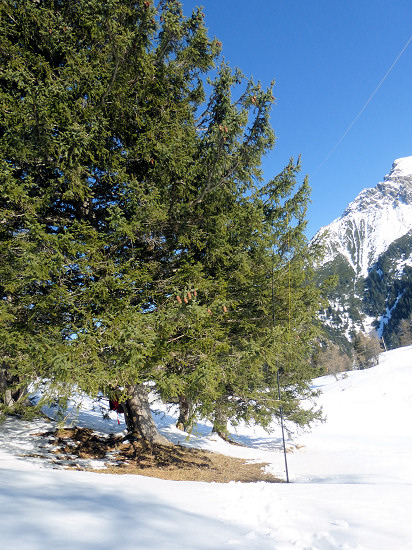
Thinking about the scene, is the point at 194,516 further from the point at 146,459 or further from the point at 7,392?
the point at 7,392

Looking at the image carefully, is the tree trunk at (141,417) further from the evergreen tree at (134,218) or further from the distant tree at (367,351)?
the distant tree at (367,351)

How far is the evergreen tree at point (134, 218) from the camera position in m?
5.76

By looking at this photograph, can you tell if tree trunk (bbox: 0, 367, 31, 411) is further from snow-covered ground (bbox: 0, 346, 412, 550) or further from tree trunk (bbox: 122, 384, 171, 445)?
tree trunk (bbox: 122, 384, 171, 445)

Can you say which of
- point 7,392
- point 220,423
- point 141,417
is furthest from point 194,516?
point 220,423

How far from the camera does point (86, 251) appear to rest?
6.09 m

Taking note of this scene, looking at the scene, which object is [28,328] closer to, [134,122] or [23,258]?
[23,258]

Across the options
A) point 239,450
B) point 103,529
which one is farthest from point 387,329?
point 103,529

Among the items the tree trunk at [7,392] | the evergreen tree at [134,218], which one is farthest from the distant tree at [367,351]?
the tree trunk at [7,392]

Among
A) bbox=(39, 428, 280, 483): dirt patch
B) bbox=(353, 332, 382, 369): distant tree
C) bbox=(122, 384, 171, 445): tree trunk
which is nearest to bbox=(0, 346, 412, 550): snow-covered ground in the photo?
bbox=(39, 428, 280, 483): dirt patch

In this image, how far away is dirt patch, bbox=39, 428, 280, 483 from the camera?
7.16 meters

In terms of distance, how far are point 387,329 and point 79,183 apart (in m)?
206

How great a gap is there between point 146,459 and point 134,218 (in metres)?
5.91

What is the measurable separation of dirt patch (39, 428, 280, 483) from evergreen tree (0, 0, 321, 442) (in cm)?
70

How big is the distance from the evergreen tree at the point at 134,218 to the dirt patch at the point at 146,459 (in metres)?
0.70
